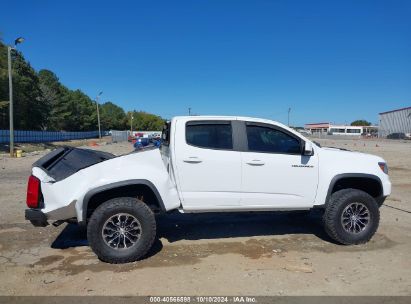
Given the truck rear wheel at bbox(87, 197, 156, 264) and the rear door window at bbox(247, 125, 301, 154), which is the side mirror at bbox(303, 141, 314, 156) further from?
the truck rear wheel at bbox(87, 197, 156, 264)

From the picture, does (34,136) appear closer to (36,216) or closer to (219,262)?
→ (36,216)

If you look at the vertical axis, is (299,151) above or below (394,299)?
above

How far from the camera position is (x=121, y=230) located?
541 cm

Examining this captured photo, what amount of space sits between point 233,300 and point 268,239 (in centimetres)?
232

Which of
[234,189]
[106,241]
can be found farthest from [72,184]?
[234,189]

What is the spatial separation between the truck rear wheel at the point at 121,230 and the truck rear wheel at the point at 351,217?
2.62m

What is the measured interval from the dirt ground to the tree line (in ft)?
134

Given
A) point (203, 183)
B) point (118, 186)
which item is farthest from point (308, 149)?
point (118, 186)

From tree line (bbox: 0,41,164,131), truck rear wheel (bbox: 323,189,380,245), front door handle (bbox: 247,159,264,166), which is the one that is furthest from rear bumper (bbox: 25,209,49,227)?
tree line (bbox: 0,41,164,131)

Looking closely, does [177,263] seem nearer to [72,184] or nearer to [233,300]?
[233,300]

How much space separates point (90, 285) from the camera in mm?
4660

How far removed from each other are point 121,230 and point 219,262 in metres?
1.35

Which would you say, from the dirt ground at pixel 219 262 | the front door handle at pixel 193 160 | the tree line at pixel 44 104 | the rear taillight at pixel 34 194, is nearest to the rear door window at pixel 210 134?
the front door handle at pixel 193 160

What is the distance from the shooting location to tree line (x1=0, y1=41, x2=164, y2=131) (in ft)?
174
